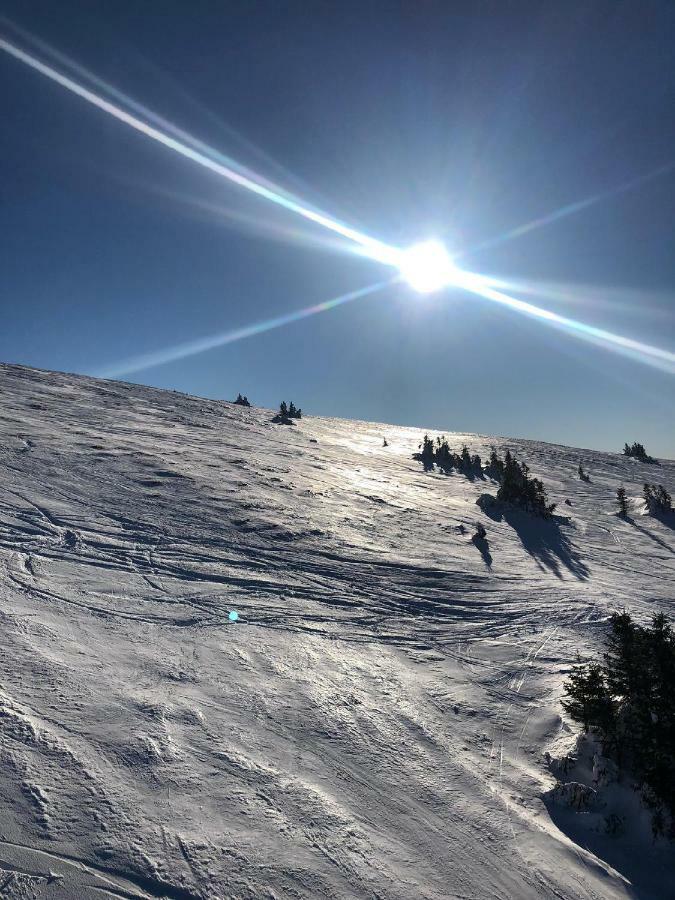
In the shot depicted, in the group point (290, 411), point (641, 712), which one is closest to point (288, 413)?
point (290, 411)

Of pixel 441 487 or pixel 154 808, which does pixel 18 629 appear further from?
pixel 441 487

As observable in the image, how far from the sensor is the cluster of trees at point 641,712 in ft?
15.8

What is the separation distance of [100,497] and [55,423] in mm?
8251

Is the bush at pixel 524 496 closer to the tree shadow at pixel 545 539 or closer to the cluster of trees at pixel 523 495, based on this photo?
the cluster of trees at pixel 523 495

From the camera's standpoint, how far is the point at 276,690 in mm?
6207

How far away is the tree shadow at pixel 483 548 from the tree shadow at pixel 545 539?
5.06 ft

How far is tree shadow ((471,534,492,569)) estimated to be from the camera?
42.0 feet

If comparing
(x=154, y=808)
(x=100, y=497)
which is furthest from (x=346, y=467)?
(x=154, y=808)

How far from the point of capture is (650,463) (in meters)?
35.9

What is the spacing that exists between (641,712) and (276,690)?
4.65 m

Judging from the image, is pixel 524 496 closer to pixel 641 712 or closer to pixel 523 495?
pixel 523 495

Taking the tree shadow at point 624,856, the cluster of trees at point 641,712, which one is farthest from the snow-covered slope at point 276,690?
the cluster of trees at point 641,712

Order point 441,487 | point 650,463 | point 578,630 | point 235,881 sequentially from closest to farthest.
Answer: point 235,881
point 578,630
point 441,487
point 650,463

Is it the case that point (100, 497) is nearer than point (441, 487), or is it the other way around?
point (100, 497)
